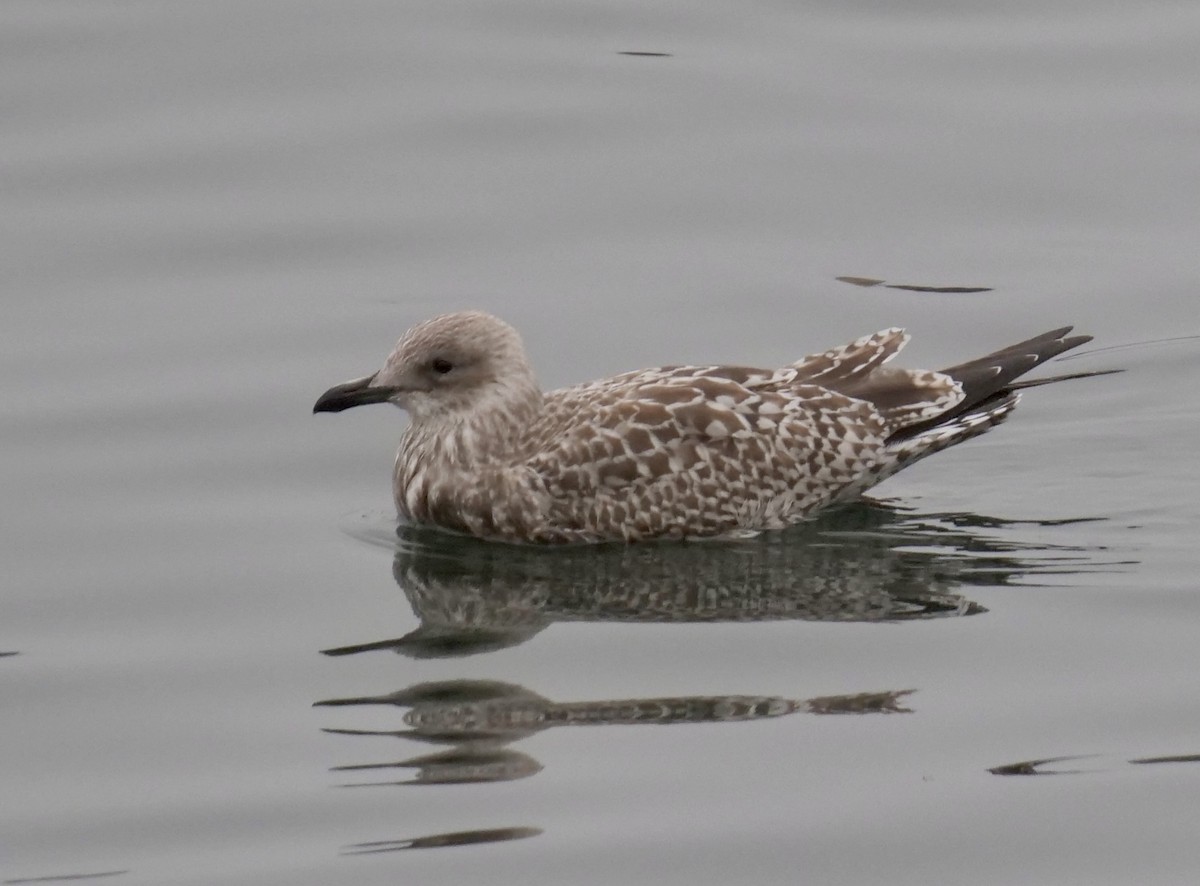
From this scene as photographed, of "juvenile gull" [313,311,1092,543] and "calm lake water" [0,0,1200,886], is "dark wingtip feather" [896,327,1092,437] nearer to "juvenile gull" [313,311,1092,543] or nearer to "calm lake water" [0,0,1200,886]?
"juvenile gull" [313,311,1092,543]

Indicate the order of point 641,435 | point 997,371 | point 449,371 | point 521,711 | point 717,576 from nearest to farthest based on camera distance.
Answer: point 521,711
point 717,576
point 641,435
point 449,371
point 997,371

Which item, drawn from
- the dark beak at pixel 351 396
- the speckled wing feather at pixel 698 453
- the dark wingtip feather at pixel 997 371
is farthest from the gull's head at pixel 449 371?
the dark wingtip feather at pixel 997 371

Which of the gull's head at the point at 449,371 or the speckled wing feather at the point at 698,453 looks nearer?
the speckled wing feather at the point at 698,453

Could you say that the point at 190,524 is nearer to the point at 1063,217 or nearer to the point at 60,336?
the point at 60,336

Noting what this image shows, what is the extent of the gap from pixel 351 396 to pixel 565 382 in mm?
1903

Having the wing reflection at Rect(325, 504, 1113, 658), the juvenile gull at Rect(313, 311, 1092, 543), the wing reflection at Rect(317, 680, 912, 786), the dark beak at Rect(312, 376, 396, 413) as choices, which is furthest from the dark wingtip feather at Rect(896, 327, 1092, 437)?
the wing reflection at Rect(317, 680, 912, 786)

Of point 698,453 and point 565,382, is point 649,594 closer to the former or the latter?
point 698,453

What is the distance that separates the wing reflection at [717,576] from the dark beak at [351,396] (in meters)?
0.61

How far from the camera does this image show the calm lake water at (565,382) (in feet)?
27.6

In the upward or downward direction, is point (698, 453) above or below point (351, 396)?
below

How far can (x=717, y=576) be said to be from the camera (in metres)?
10.6

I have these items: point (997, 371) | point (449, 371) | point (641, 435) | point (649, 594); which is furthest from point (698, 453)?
point (997, 371)

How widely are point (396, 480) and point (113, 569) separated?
141cm

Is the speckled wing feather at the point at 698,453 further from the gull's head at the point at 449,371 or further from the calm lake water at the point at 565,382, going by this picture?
the gull's head at the point at 449,371
